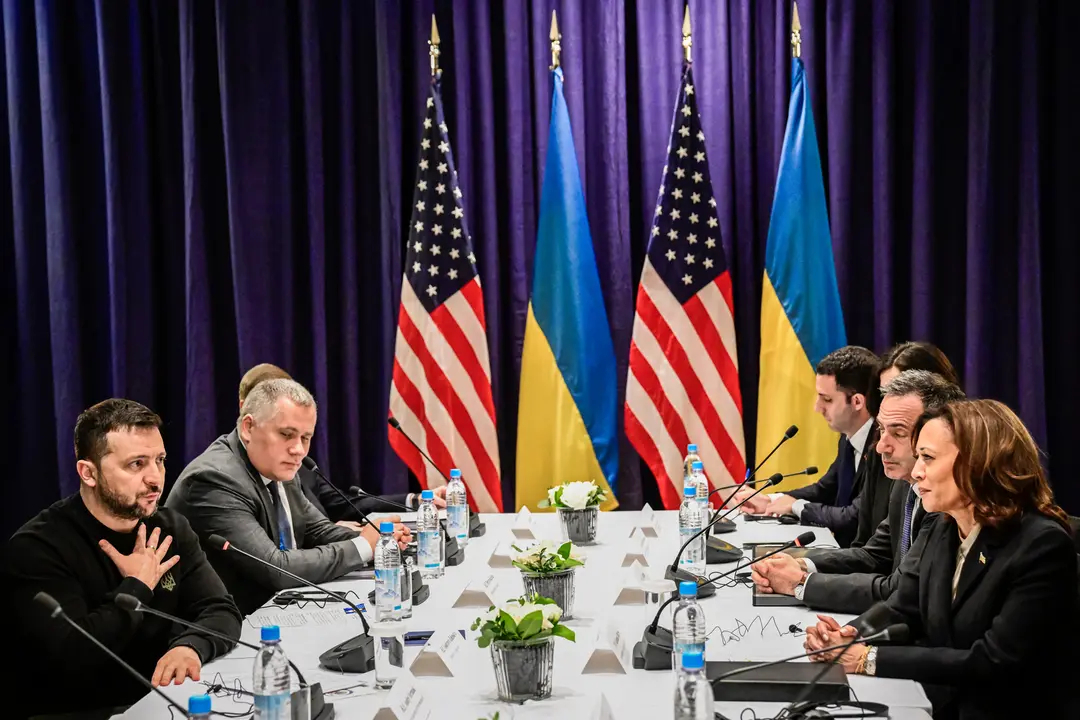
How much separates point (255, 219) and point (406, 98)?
1.03 metres

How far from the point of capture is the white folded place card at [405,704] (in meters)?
2.07

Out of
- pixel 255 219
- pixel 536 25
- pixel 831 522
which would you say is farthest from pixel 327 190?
pixel 831 522

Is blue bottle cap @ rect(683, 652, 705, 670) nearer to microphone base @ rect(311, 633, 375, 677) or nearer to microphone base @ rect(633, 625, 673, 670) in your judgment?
microphone base @ rect(633, 625, 673, 670)

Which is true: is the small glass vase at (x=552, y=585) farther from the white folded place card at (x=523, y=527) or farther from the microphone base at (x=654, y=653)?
the white folded place card at (x=523, y=527)

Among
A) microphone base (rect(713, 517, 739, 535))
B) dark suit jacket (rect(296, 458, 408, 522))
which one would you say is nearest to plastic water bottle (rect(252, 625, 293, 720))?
microphone base (rect(713, 517, 739, 535))

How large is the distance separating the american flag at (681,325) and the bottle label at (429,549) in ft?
7.29

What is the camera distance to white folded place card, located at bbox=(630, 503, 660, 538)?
158 inches

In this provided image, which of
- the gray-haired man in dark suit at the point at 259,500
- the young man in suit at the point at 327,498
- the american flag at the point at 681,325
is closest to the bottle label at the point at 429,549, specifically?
the gray-haired man in dark suit at the point at 259,500

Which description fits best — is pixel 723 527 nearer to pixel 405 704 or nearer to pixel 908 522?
pixel 908 522

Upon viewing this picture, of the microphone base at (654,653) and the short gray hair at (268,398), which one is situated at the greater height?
the short gray hair at (268,398)

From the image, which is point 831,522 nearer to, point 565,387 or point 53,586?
point 565,387

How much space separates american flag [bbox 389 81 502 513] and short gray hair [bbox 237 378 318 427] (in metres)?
1.93

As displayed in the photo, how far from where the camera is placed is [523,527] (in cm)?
427

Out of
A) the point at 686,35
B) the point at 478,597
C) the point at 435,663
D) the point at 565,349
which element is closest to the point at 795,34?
the point at 686,35
